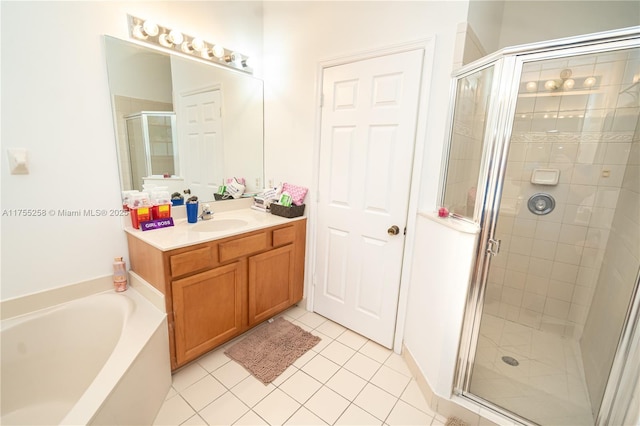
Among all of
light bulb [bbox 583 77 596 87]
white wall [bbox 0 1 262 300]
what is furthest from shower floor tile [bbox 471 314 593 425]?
white wall [bbox 0 1 262 300]

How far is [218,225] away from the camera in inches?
82.0

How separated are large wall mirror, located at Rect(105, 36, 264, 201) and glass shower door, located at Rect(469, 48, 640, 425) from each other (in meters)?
1.94

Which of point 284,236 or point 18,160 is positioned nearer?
point 18,160

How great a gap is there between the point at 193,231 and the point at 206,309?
20.0 inches

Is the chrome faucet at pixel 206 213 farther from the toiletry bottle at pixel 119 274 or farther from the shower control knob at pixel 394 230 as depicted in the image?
the shower control knob at pixel 394 230

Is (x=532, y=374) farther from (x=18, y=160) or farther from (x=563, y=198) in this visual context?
(x=18, y=160)

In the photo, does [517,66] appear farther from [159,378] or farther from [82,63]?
[159,378]

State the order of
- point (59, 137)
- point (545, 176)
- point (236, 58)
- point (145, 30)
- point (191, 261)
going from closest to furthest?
point (59, 137) < point (191, 261) < point (145, 30) < point (545, 176) < point (236, 58)

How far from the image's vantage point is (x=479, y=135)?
1453 mm

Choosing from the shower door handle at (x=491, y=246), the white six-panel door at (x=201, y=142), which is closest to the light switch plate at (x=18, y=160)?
the white six-panel door at (x=201, y=142)

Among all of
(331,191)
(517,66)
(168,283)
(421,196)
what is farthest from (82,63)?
(517,66)

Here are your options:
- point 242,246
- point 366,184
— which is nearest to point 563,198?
point 366,184

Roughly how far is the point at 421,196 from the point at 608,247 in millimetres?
1292

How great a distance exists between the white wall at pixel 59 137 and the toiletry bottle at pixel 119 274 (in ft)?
0.20
